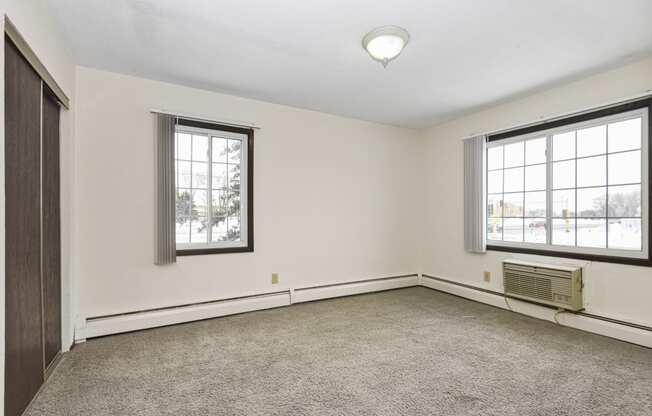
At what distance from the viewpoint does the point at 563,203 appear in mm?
3559

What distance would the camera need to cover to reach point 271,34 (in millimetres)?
2527

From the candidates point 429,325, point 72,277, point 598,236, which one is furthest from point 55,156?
point 598,236

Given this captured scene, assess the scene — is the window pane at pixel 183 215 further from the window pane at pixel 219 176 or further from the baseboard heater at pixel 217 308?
the baseboard heater at pixel 217 308

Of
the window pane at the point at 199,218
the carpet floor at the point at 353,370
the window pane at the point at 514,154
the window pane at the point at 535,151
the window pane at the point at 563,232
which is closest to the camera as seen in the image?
the carpet floor at the point at 353,370

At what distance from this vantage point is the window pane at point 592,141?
10.6 ft

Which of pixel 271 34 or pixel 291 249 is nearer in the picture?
pixel 271 34

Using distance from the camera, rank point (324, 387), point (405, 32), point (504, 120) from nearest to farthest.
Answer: point (324, 387) → point (405, 32) → point (504, 120)

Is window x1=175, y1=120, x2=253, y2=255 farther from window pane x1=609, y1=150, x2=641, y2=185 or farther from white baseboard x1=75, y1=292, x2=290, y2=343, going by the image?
window pane x1=609, y1=150, x2=641, y2=185

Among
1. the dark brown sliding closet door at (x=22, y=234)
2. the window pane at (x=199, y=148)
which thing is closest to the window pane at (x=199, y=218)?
the window pane at (x=199, y=148)

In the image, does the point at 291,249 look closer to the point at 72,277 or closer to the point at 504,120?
the point at 72,277

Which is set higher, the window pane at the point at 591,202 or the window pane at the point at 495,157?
the window pane at the point at 495,157

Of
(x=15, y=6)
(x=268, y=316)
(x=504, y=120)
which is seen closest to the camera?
(x=15, y=6)

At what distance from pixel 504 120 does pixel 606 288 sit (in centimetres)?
210

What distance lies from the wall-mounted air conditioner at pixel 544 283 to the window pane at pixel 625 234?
1.32 feet
